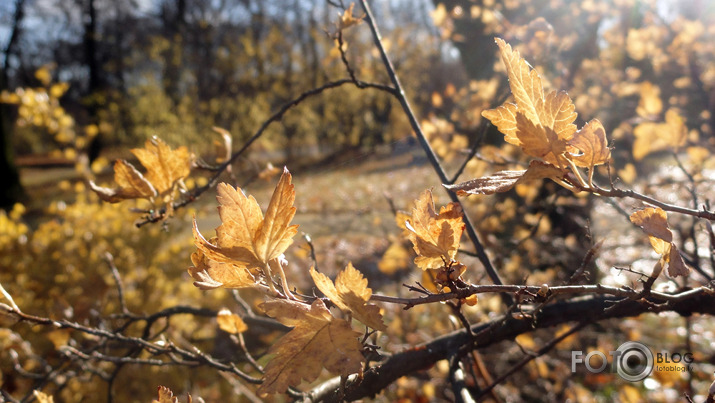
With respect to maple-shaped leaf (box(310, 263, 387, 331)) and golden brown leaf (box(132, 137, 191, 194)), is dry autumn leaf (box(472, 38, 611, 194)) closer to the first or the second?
maple-shaped leaf (box(310, 263, 387, 331))

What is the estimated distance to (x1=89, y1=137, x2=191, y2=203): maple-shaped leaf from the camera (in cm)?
73

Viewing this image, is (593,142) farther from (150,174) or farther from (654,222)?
(150,174)

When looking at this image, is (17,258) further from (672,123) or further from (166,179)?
(672,123)

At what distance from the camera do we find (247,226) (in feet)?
1.46

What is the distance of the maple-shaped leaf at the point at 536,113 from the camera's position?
435mm

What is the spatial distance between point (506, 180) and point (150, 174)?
59 centimetres

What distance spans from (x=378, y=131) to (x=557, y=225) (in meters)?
11.0

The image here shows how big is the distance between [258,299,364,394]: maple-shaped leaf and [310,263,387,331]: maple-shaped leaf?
0.7 inches

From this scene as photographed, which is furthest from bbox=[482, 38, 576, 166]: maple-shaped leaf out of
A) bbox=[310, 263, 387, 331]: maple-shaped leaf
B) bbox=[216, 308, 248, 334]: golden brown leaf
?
bbox=[216, 308, 248, 334]: golden brown leaf

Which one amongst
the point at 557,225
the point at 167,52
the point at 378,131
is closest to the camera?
the point at 557,225

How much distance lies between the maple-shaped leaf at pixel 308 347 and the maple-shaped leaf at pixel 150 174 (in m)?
0.43

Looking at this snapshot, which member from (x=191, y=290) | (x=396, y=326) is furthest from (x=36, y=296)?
(x=396, y=326)

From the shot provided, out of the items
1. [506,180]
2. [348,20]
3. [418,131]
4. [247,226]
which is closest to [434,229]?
[506,180]

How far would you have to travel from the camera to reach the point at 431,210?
1.69ft
